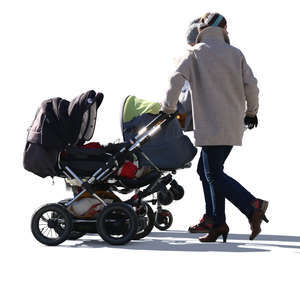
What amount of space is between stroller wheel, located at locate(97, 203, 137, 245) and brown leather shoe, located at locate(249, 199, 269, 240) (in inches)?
40.5

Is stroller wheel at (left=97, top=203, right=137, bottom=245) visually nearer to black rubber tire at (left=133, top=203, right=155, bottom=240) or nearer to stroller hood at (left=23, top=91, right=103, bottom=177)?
black rubber tire at (left=133, top=203, right=155, bottom=240)

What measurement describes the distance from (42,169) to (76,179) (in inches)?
12.0

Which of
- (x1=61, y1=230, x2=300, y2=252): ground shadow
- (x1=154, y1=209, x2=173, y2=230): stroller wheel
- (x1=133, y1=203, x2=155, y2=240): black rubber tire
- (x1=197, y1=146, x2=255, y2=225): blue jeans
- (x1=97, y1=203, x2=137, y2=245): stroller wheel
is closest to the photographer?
(x1=61, y1=230, x2=300, y2=252): ground shadow

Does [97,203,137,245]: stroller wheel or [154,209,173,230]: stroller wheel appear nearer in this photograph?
[97,203,137,245]: stroller wheel

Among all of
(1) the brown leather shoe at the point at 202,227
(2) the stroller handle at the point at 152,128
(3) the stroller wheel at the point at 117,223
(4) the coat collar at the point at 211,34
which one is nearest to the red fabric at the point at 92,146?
(2) the stroller handle at the point at 152,128

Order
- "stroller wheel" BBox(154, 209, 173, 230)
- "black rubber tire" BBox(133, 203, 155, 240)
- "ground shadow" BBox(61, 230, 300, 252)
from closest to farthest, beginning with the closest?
"ground shadow" BBox(61, 230, 300, 252) < "black rubber tire" BBox(133, 203, 155, 240) < "stroller wheel" BBox(154, 209, 173, 230)

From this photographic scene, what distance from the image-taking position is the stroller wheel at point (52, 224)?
6.82m

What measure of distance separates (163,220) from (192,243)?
3.71 ft

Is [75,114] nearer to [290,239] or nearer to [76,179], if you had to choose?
[76,179]

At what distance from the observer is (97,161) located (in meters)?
6.96

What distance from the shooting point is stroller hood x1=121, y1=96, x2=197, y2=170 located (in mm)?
7062

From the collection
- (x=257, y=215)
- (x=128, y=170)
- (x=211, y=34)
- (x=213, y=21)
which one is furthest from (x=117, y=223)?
(x=213, y=21)

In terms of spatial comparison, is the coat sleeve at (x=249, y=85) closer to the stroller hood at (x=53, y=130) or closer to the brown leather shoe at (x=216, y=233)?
the brown leather shoe at (x=216, y=233)

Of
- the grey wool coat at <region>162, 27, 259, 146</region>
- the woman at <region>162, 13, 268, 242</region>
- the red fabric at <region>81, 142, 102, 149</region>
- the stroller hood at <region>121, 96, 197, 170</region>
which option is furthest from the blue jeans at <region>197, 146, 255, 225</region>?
the red fabric at <region>81, 142, 102, 149</region>
